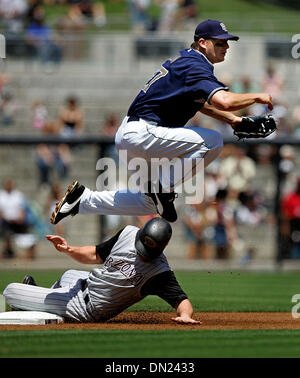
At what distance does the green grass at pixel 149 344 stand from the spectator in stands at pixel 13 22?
39.3ft

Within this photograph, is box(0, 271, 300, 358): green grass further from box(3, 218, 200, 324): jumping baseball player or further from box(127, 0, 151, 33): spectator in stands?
box(127, 0, 151, 33): spectator in stands

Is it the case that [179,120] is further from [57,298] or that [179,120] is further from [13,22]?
[13,22]

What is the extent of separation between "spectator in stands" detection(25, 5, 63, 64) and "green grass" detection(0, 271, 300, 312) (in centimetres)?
666

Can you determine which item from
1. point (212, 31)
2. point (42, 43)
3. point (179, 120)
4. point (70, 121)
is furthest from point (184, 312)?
point (42, 43)

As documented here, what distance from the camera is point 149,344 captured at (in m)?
5.51

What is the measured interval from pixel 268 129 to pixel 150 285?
1693 millimetres

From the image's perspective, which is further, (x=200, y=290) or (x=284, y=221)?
(x=284, y=221)

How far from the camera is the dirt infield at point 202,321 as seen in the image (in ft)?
20.9

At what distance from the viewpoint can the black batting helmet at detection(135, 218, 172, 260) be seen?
602 centimetres

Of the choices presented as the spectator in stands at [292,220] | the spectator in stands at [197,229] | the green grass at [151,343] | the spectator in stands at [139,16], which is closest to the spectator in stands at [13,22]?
the spectator in stands at [139,16]

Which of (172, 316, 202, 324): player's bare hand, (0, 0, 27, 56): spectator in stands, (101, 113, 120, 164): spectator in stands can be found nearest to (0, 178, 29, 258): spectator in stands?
(101, 113, 120, 164): spectator in stands
